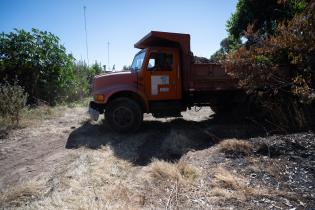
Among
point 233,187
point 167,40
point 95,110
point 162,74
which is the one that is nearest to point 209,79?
point 162,74

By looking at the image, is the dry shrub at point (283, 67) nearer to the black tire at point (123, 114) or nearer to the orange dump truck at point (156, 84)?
the orange dump truck at point (156, 84)

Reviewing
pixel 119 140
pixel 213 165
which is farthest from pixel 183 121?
pixel 213 165

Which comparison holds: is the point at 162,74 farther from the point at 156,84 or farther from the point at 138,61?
the point at 138,61

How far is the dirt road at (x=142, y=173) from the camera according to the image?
3148 mm

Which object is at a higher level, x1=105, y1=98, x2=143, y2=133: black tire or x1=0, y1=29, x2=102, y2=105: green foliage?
x1=0, y1=29, x2=102, y2=105: green foliage

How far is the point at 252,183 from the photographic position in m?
3.50

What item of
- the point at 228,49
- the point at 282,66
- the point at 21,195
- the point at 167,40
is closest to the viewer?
the point at 21,195

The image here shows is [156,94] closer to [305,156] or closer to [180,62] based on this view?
[180,62]

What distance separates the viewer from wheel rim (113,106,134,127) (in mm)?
6781

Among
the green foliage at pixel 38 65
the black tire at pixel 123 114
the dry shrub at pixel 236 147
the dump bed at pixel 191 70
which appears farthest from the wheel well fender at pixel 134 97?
the green foliage at pixel 38 65

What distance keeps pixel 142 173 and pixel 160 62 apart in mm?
3590

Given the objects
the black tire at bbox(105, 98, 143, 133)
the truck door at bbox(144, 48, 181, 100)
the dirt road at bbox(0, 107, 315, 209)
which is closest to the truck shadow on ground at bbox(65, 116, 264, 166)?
the dirt road at bbox(0, 107, 315, 209)

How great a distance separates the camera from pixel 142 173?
413 centimetres

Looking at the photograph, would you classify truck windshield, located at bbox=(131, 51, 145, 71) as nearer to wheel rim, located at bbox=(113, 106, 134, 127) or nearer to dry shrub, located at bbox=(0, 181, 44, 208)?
wheel rim, located at bbox=(113, 106, 134, 127)
